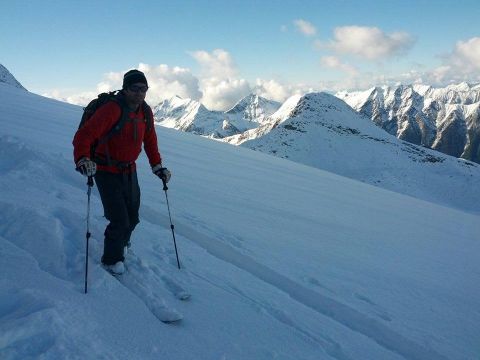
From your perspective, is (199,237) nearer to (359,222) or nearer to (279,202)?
(279,202)

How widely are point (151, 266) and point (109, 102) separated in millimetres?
2228

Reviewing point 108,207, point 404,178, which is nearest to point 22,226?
point 108,207

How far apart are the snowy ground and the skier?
0.42 m

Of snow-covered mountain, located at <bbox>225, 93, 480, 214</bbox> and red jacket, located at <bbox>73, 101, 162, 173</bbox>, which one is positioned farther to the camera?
snow-covered mountain, located at <bbox>225, 93, 480, 214</bbox>

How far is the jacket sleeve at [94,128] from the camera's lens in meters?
4.59

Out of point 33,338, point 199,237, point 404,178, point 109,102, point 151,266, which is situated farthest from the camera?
point 404,178

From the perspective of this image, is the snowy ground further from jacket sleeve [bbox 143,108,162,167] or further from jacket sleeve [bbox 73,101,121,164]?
jacket sleeve [bbox 73,101,121,164]

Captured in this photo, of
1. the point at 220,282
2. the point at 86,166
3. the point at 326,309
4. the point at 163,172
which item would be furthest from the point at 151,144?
the point at 326,309

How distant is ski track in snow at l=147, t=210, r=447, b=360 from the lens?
190 inches

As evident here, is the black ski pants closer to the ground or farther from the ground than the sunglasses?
Answer: closer to the ground

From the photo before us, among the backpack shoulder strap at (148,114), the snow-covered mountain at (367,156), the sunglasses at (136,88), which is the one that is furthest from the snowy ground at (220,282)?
the snow-covered mountain at (367,156)

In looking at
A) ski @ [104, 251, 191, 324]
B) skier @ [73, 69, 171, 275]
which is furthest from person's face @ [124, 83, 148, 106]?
ski @ [104, 251, 191, 324]

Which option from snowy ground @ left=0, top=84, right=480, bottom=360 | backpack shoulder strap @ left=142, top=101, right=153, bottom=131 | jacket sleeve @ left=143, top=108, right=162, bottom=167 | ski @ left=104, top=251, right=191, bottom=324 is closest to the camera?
snowy ground @ left=0, top=84, right=480, bottom=360

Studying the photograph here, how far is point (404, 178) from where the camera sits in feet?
254
